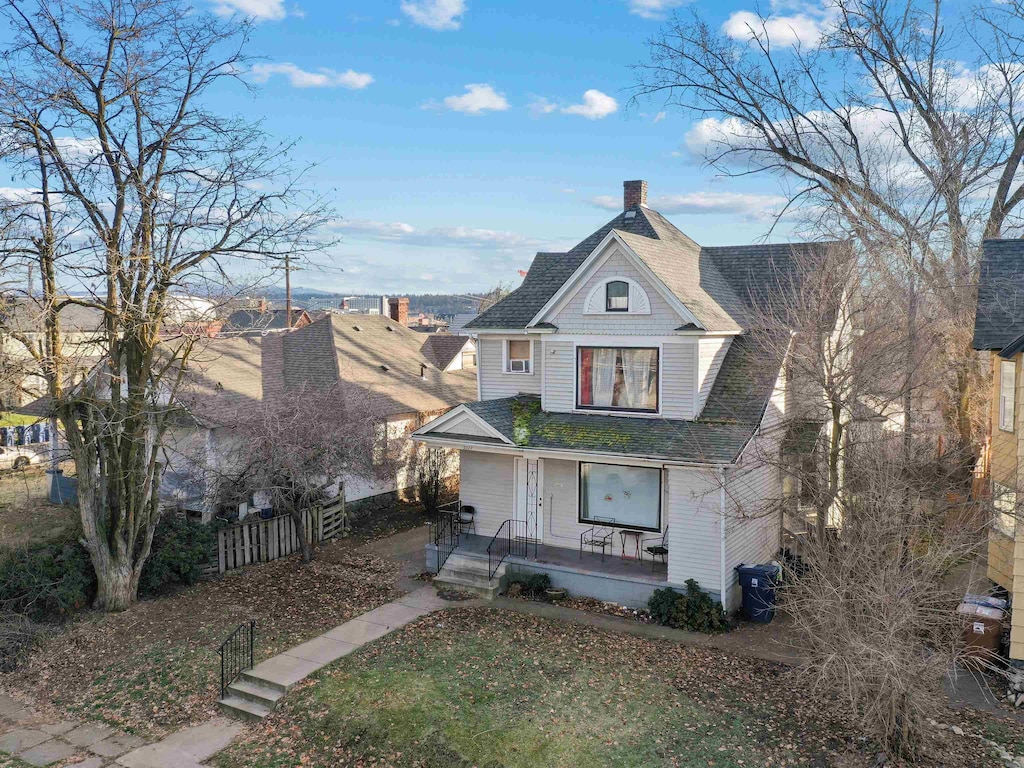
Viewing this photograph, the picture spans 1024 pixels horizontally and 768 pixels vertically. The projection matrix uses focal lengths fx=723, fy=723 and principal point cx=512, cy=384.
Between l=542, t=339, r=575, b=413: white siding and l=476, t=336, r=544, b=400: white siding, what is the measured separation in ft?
3.40

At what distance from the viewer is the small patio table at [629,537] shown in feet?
55.8

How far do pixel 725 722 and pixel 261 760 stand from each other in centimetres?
Answer: 674

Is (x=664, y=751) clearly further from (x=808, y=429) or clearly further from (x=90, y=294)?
(x=90, y=294)

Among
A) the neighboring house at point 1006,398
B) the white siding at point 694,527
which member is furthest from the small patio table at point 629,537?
the neighboring house at point 1006,398

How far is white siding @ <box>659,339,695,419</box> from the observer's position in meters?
16.5

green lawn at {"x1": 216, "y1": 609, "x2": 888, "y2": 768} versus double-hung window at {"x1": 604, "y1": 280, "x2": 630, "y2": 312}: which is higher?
double-hung window at {"x1": 604, "y1": 280, "x2": 630, "y2": 312}

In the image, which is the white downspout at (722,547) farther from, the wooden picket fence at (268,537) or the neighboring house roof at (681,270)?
the wooden picket fence at (268,537)

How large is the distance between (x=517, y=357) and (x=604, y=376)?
299 centimetres

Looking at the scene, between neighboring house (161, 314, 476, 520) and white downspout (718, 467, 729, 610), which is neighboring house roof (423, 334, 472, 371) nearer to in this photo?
neighboring house (161, 314, 476, 520)

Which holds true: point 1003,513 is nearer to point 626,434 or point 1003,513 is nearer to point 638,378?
point 626,434

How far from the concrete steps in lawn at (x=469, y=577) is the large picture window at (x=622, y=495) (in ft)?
8.63

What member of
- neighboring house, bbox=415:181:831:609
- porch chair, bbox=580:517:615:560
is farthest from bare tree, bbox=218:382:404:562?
porch chair, bbox=580:517:615:560

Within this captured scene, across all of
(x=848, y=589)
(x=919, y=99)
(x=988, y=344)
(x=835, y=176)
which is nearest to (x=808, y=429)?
(x=988, y=344)

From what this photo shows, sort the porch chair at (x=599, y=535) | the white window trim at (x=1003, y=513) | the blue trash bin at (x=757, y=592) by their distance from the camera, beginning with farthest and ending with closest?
the porch chair at (x=599, y=535) < the blue trash bin at (x=757, y=592) < the white window trim at (x=1003, y=513)
